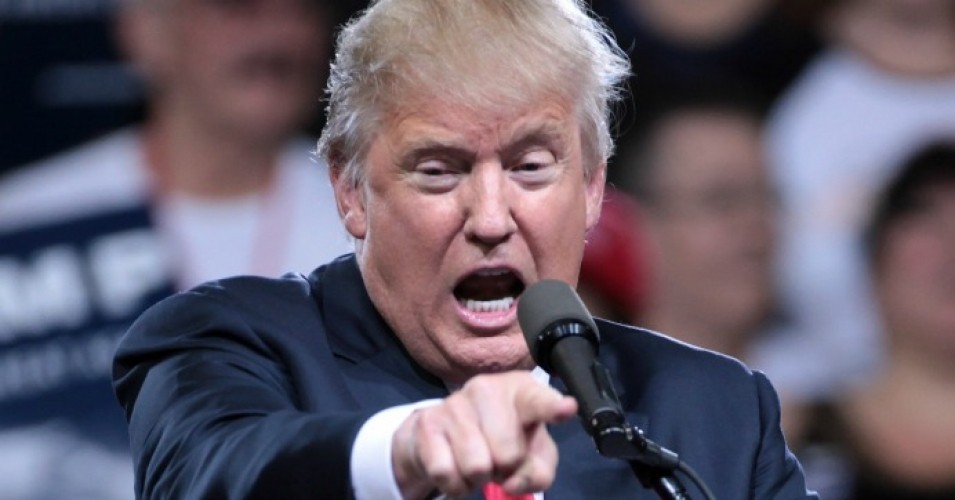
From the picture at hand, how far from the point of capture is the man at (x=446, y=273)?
6.04 ft

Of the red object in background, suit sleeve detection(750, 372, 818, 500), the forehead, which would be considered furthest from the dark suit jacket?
the red object in background

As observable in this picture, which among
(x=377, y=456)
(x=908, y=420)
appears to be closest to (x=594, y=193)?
(x=377, y=456)

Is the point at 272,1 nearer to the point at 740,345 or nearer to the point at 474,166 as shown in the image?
the point at 740,345

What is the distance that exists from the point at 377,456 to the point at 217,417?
0.24 m

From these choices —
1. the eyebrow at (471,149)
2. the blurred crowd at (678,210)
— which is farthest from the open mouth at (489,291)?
the blurred crowd at (678,210)

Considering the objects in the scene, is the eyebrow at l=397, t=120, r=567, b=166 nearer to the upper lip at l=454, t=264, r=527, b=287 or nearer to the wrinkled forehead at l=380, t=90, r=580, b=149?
the wrinkled forehead at l=380, t=90, r=580, b=149

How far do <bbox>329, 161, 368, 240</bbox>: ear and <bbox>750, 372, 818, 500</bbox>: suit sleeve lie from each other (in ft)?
1.54

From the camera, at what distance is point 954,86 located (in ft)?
13.6

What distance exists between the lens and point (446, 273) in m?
1.89

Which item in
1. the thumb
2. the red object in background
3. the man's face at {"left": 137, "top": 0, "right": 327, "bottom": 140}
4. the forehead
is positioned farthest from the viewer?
the man's face at {"left": 137, "top": 0, "right": 327, "bottom": 140}

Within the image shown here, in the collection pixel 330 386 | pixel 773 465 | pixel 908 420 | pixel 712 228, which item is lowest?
pixel 908 420

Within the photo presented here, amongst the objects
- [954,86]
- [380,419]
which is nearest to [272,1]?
[954,86]

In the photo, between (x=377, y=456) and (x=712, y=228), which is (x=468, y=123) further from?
(x=712, y=228)

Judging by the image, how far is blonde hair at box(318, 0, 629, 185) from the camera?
185 centimetres
